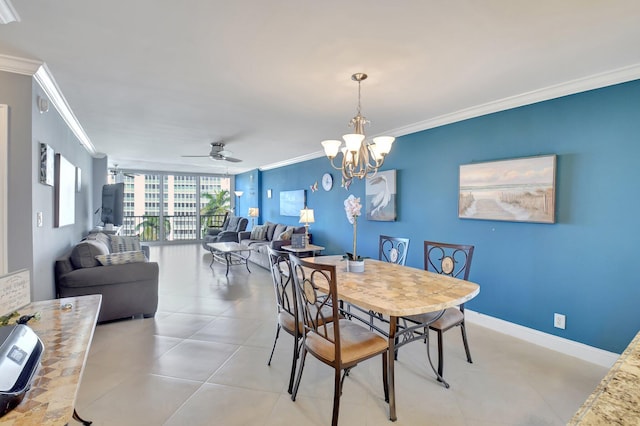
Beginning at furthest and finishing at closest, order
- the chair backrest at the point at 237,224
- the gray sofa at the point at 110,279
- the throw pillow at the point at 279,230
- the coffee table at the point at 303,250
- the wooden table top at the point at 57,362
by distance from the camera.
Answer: the chair backrest at the point at 237,224
the throw pillow at the point at 279,230
the coffee table at the point at 303,250
the gray sofa at the point at 110,279
the wooden table top at the point at 57,362

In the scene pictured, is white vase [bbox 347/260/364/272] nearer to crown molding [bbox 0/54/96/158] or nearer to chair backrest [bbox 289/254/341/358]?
chair backrest [bbox 289/254/341/358]

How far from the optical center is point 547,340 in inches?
108

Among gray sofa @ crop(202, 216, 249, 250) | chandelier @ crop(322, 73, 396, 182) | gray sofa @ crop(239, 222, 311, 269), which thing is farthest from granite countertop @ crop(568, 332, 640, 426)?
gray sofa @ crop(202, 216, 249, 250)

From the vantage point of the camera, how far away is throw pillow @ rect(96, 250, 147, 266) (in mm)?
3221

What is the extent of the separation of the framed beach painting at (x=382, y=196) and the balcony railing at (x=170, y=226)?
21.8ft

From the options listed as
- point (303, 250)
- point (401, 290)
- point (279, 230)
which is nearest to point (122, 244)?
point (303, 250)

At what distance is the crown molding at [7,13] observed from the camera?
1.59 m

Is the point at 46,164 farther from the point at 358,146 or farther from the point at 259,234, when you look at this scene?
the point at 259,234

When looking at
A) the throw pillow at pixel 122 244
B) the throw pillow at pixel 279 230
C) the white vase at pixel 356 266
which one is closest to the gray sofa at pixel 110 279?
the throw pillow at pixel 122 244

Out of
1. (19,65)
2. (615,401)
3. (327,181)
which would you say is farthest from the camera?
(327,181)

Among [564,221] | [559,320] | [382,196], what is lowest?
[559,320]

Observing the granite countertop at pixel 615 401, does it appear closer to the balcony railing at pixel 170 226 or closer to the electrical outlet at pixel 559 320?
the electrical outlet at pixel 559 320

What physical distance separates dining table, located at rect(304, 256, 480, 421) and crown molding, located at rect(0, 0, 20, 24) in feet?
7.63

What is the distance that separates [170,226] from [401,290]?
9.00 metres
